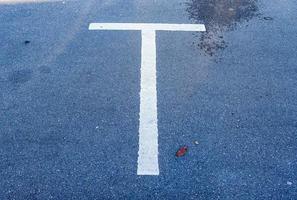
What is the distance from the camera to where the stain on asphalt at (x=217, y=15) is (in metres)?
5.88

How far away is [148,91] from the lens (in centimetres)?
493

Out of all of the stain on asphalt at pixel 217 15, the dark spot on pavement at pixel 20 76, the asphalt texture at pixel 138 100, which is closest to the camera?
the asphalt texture at pixel 138 100

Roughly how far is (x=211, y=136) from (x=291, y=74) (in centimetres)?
183

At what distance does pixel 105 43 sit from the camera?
5.86 meters

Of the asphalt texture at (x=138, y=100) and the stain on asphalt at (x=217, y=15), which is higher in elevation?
the stain on asphalt at (x=217, y=15)

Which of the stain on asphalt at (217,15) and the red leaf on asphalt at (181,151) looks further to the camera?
the stain on asphalt at (217,15)

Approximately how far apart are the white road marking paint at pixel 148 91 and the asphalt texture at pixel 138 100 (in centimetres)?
9

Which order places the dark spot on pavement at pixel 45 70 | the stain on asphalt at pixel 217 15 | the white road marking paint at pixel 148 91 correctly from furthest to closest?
the stain on asphalt at pixel 217 15, the dark spot on pavement at pixel 45 70, the white road marking paint at pixel 148 91

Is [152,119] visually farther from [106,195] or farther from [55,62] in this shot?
[55,62]

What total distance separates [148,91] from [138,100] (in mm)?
225

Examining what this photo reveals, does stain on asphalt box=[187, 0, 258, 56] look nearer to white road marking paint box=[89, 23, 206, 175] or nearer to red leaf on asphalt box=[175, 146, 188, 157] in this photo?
white road marking paint box=[89, 23, 206, 175]

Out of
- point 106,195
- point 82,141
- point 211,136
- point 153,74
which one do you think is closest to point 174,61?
point 153,74

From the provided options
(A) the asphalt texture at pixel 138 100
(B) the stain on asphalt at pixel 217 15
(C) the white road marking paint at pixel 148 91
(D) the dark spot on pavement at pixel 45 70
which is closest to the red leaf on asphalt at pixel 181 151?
(A) the asphalt texture at pixel 138 100

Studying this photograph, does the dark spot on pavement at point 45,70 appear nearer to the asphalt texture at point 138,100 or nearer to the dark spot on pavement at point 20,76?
the asphalt texture at point 138,100
